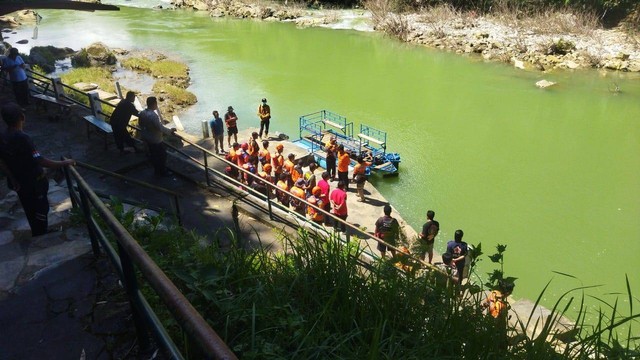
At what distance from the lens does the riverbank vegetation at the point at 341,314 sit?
112 inches

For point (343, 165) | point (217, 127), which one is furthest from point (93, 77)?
point (343, 165)

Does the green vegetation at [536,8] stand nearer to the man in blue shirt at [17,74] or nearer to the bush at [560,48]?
the bush at [560,48]

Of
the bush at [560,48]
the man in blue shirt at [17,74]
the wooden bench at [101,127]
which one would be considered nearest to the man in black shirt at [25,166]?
the wooden bench at [101,127]

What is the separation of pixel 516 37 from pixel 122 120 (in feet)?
98.9

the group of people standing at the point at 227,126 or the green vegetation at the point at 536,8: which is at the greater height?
the green vegetation at the point at 536,8

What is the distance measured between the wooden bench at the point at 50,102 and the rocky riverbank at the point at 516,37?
25.9m

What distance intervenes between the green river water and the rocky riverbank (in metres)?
1.26

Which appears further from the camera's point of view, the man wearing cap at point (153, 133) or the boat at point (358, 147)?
the boat at point (358, 147)

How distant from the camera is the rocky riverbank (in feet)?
94.6

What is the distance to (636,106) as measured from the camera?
2283 centimetres

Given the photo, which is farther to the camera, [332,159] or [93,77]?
[93,77]

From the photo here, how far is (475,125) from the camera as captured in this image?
20844 millimetres

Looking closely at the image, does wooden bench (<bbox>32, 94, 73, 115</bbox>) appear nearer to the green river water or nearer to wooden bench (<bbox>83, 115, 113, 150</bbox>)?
wooden bench (<bbox>83, 115, 113, 150</bbox>)

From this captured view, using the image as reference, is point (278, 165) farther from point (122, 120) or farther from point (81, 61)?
point (81, 61)
